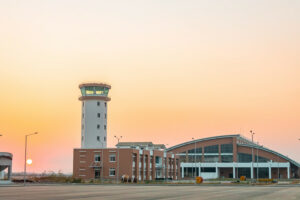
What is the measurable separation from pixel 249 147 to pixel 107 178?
2374 inches

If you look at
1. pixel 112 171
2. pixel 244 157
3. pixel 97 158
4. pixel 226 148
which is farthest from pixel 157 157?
pixel 244 157

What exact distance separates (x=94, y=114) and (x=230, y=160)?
2184 inches

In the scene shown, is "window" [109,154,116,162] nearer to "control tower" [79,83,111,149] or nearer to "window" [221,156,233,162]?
"control tower" [79,83,111,149]

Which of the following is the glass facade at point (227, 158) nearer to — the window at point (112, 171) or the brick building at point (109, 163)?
the brick building at point (109, 163)

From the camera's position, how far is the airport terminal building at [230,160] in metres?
135

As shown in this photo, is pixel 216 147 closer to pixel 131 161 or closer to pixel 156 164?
pixel 156 164

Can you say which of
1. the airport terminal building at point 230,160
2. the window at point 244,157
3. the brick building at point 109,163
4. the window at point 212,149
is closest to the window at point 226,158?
the airport terminal building at point 230,160

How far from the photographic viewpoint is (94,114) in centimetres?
10869

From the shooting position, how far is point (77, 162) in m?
101

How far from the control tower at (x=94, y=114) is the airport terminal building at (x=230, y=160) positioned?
134ft

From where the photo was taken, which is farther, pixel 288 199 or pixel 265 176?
pixel 265 176

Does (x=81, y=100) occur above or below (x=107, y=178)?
above

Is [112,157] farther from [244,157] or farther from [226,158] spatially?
[244,157]

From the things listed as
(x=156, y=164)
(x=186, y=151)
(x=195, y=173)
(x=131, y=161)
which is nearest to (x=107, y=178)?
(x=131, y=161)
